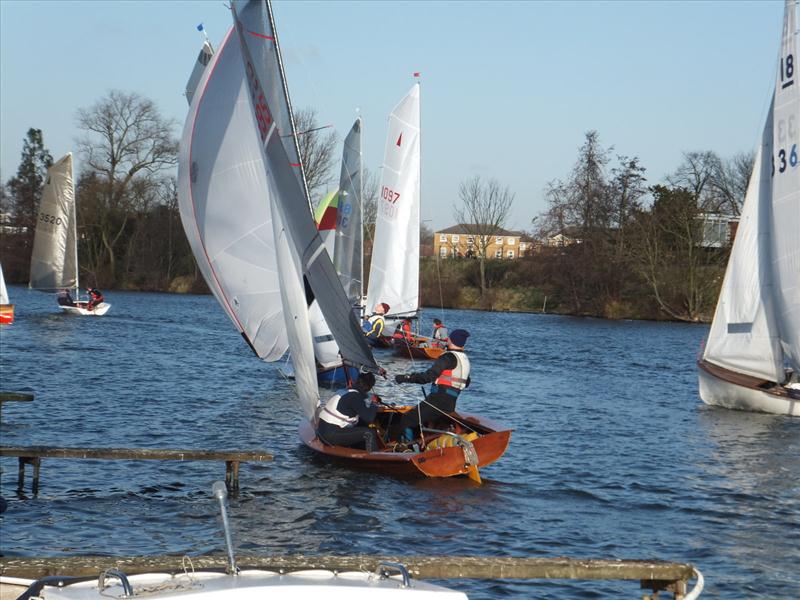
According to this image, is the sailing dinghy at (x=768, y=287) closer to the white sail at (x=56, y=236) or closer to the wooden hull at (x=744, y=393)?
the wooden hull at (x=744, y=393)

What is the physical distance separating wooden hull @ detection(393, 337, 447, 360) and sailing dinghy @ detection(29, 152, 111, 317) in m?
19.1

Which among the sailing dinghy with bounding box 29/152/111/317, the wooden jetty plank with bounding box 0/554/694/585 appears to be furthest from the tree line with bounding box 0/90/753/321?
the wooden jetty plank with bounding box 0/554/694/585

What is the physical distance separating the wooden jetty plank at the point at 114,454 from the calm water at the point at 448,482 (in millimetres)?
308

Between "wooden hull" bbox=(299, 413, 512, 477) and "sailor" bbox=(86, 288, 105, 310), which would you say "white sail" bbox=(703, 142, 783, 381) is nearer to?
"wooden hull" bbox=(299, 413, 512, 477)

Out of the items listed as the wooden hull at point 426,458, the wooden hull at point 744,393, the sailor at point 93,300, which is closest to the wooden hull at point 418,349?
the wooden hull at point 744,393

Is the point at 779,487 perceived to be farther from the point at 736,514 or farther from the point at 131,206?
the point at 131,206

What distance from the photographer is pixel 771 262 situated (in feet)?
65.9

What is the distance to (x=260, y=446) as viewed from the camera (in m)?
15.4

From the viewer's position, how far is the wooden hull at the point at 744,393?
19.5m

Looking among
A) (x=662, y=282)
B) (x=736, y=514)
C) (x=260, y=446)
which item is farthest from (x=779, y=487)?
(x=662, y=282)

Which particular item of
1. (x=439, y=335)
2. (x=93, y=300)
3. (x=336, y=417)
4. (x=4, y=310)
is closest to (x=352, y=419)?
(x=336, y=417)

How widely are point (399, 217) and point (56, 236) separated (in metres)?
19.8

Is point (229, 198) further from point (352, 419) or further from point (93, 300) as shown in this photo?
point (93, 300)

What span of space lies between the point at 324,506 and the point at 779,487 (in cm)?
630
